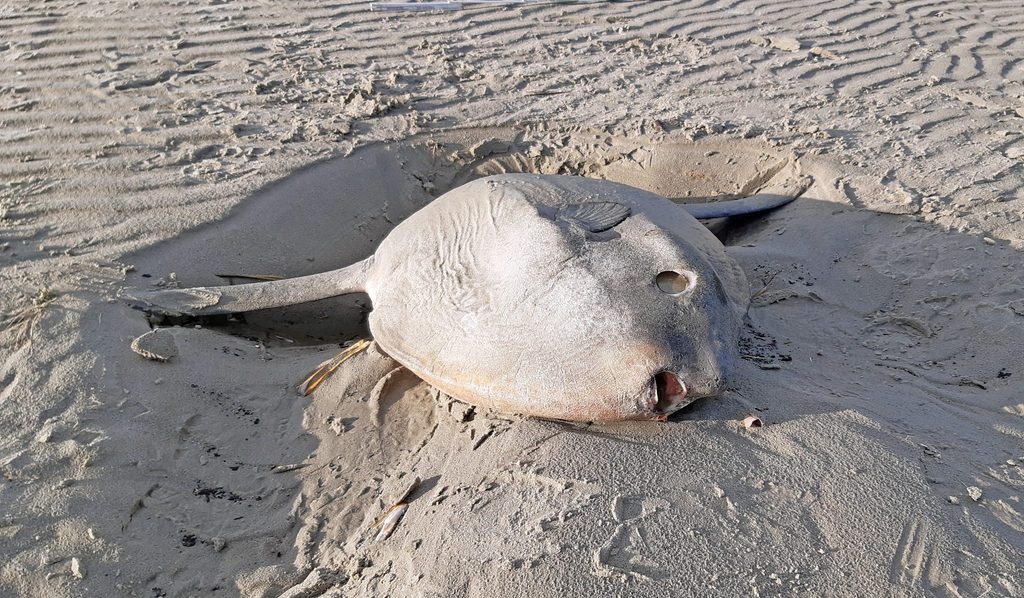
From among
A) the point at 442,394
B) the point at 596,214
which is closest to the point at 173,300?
the point at 442,394

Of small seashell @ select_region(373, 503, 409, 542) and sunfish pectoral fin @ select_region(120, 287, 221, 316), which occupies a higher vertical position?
sunfish pectoral fin @ select_region(120, 287, 221, 316)

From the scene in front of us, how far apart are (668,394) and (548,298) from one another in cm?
56

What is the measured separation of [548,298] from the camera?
8.75ft

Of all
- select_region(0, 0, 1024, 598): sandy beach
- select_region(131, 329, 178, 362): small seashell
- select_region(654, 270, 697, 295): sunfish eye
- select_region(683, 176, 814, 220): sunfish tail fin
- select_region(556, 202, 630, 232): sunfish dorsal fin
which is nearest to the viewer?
select_region(0, 0, 1024, 598): sandy beach

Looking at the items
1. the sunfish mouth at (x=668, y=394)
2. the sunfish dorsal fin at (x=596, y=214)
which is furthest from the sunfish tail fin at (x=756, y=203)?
the sunfish mouth at (x=668, y=394)

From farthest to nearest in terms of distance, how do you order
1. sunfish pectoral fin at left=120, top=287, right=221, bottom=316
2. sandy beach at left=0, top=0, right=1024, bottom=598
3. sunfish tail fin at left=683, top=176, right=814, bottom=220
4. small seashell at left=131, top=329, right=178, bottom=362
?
1. sunfish tail fin at left=683, top=176, right=814, bottom=220
2. sunfish pectoral fin at left=120, top=287, right=221, bottom=316
3. small seashell at left=131, top=329, right=178, bottom=362
4. sandy beach at left=0, top=0, right=1024, bottom=598

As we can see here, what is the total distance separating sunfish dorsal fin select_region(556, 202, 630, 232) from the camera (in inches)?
118

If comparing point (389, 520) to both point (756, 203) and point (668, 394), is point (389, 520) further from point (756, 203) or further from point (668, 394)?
point (756, 203)

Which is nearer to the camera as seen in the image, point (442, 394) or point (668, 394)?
point (668, 394)

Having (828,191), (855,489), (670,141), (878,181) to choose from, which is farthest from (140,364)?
(878,181)

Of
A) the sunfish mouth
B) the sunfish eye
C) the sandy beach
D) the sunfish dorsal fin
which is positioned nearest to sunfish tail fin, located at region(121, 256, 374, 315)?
the sandy beach

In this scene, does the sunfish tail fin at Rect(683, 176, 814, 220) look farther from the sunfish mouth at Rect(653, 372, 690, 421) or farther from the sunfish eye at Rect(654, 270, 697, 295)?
the sunfish mouth at Rect(653, 372, 690, 421)

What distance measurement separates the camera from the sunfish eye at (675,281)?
2.66 m

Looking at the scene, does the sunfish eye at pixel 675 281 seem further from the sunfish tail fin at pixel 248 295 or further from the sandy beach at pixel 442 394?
the sunfish tail fin at pixel 248 295
